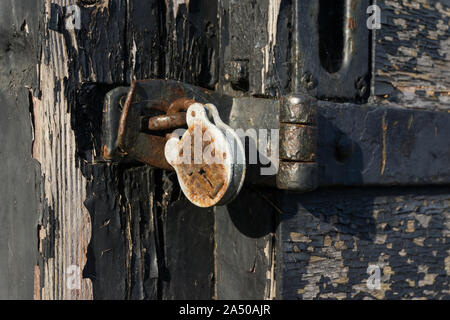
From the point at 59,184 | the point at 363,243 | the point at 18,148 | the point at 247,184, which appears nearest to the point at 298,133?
the point at 247,184

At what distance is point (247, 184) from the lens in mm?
643

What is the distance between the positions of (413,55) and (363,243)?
37 centimetres

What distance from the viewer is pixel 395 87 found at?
74cm

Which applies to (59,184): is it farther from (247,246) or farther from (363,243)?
(363,243)

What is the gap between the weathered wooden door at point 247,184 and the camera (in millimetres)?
636

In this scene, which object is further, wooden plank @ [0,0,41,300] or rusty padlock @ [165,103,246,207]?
wooden plank @ [0,0,41,300]

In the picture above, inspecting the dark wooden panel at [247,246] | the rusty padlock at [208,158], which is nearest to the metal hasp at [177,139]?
the rusty padlock at [208,158]

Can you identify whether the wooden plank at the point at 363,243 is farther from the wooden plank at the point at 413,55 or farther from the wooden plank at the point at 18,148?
the wooden plank at the point at 18,148

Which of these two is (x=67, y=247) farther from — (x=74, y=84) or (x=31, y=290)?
(x=74, y=84)

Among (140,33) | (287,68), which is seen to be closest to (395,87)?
(287,68)

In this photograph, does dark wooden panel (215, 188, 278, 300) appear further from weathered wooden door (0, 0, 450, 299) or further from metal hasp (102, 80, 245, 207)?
metal hasp (102, 80, 245, 207)

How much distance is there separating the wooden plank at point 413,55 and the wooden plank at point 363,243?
0.18 meters

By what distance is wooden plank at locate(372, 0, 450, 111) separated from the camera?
72 centimetres

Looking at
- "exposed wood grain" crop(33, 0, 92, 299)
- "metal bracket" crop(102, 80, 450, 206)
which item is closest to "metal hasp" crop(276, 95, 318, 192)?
"metal bracket" crop(102, 80, 450, 206)
